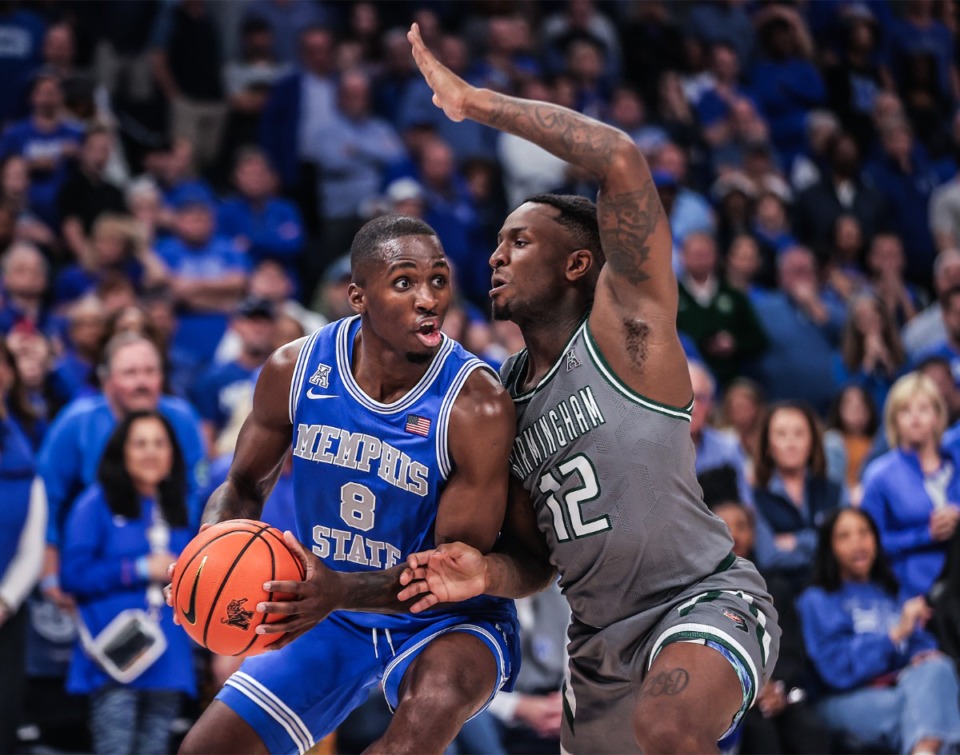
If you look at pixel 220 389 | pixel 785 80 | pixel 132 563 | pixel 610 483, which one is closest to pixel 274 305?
pixel 220 389

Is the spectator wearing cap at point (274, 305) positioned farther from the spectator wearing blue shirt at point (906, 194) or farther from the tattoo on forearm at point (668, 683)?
the spectator wearing blue shirt at point (906, 194)

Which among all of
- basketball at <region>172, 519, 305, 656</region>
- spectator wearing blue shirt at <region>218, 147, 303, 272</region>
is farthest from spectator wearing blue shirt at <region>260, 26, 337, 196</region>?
basketball at <region>172, 519, 305, 656</region>

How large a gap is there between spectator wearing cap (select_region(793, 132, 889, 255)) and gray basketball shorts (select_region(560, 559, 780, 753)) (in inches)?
306

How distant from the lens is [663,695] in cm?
373

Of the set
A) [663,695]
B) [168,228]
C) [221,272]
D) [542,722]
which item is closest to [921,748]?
[542,722]

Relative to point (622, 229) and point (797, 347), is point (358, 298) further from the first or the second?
point (797, 347)

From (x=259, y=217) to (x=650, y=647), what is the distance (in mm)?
6407

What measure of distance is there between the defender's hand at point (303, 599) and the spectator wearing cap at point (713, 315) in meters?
5.87

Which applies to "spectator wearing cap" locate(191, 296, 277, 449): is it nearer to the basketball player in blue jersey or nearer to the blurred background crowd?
the blurred background crowd

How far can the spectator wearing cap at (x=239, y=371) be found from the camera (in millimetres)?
7582

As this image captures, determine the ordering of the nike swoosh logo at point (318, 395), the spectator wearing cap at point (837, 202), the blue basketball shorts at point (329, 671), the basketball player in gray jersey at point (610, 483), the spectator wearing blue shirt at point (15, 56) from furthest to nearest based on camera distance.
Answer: the spectator wearing cap at point (837, 202) < the spectator wearing blue shirt at point (15, 56) < the nike swoosh logo at point (318, 395) < the blue basketball shorts at point (329, 671) < the basketball player in gray jersey at point (610, 483)

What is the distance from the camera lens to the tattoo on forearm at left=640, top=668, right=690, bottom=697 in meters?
3.72

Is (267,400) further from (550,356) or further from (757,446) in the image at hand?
(757,446)

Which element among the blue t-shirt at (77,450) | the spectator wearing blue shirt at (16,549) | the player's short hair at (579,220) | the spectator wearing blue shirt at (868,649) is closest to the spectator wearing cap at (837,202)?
the spectator wearing blue shirt at (868,649)
